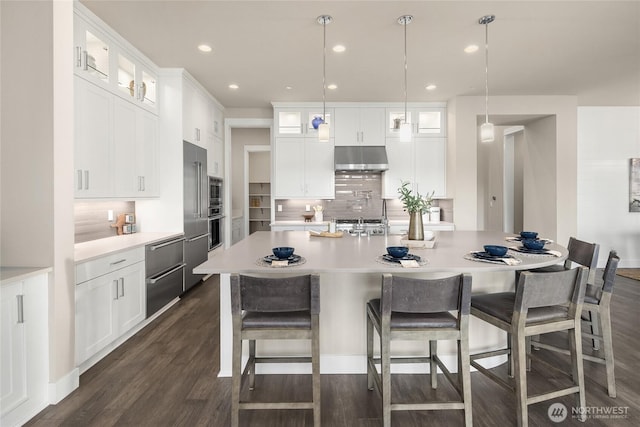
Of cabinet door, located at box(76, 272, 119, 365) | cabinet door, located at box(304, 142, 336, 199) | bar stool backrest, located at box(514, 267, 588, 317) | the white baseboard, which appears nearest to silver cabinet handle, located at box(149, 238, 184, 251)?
cabinet door, located at box(76, 272, 119, 365)

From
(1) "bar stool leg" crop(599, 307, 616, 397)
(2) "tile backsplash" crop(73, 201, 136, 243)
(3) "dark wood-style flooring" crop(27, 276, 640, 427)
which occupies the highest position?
(2) "tile backsplash" crop(73, 201, 136, 243)

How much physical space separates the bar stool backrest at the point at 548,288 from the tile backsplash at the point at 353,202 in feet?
13.3

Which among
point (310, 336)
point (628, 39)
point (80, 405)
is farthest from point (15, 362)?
point (628, 39)

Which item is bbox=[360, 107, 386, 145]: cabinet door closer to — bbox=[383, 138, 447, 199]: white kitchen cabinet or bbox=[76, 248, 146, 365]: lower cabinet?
bbox=[383, 138, 447, 199]: white kitchen cabinet

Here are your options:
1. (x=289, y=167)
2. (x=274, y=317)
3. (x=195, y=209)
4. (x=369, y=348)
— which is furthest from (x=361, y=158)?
(x=274, y=317)

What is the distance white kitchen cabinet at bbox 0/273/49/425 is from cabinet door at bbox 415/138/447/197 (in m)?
5.00

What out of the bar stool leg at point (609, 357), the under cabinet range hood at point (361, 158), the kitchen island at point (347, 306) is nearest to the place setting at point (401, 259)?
the kitchen island at point (347, 306)

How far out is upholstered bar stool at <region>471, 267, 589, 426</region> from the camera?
1713 mm

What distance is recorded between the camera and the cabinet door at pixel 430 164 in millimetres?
5520

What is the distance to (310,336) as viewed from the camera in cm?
174

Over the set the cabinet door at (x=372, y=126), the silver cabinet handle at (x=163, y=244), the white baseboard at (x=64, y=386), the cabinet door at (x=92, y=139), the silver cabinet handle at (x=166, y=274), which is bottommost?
the white baseboard at (x=64, y=386)

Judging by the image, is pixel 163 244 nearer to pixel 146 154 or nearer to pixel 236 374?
pixel 146 154

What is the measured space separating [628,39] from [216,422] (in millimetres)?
5041

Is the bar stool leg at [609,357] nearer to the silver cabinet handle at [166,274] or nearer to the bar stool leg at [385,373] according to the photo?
the bar stool leg at [385,373]
